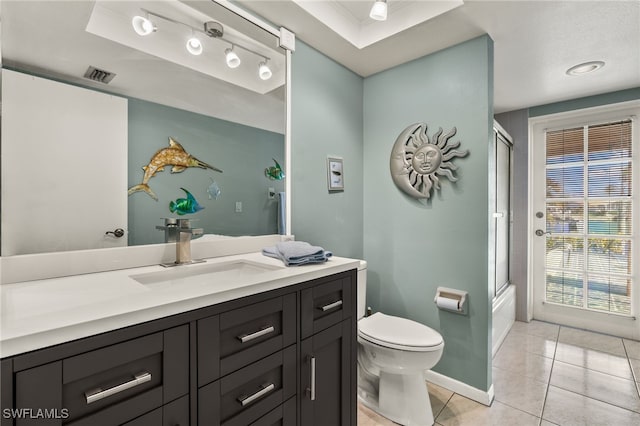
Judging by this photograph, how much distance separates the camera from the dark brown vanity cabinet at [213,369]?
0.62 metres

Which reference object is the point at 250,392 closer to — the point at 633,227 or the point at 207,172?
the point at 207,172

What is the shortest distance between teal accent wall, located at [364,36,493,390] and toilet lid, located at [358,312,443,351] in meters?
0.39

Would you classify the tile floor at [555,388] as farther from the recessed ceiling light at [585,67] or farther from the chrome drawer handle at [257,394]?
the recessed ceiling light at [585,67]

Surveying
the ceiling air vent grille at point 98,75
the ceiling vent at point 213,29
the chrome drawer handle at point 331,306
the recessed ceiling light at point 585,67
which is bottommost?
the chrome drawer handle at point 331,306

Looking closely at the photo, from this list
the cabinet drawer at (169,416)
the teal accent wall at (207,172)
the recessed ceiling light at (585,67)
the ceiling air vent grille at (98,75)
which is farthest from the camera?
the recessed ceiling light at (585,67)

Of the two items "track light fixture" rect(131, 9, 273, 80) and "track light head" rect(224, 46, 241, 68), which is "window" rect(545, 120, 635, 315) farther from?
"track light head" rect(224, 46, 241, 68)

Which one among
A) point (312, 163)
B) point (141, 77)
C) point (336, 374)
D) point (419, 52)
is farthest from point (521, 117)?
point (141, 77)

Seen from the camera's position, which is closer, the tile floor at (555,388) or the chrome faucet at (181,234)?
the chrome faucet at (181,234)

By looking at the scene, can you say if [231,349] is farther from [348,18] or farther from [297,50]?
[348,18]

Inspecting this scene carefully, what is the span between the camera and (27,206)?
39.9 inches

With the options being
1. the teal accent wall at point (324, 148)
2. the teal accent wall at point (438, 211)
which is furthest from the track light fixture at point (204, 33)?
the teal accent wall at point (438, 211)

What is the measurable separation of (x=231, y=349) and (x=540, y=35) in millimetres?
2486

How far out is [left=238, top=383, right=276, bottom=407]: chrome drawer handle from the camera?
0.94 meters

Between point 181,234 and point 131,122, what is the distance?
1.67 ft
